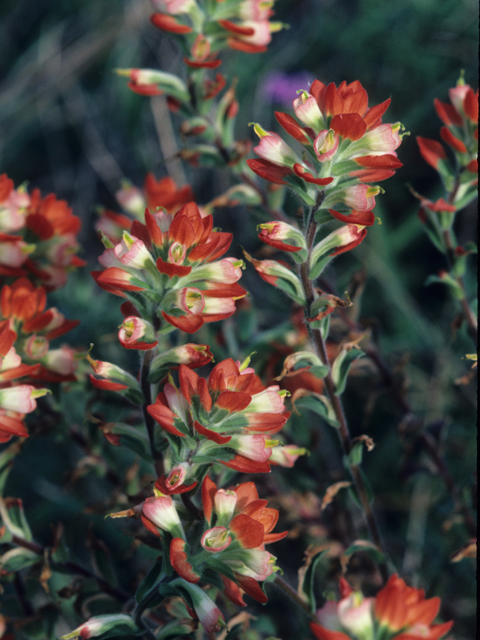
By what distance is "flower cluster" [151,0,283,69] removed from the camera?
3.04 feet

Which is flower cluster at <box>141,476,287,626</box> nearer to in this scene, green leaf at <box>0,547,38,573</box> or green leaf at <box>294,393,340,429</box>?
green leaf at <box>294,393,340,429</box>

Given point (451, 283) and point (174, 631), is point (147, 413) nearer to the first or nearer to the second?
point (174, 631)

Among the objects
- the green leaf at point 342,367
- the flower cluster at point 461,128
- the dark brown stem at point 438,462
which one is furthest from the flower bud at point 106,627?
the flower cluster at point 461,128

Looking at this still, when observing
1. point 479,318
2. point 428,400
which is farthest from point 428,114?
point 479,318

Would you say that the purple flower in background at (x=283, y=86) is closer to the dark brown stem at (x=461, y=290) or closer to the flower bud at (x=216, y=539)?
the dark brown stem at (x=461, y=290)

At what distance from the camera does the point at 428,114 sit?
1.77 m

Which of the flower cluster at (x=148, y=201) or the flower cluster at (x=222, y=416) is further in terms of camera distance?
the flower cluster at (x=148, y=201)

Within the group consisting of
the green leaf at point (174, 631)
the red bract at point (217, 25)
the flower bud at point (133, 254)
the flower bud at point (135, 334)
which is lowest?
the green leaf at point (174, 631)

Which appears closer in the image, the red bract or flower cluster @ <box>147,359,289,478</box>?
flower cluster @ <box>147,359,289,478</box>

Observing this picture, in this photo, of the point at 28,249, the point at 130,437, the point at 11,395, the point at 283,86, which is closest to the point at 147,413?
the point at 130,437

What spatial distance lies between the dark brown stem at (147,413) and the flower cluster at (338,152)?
243mm

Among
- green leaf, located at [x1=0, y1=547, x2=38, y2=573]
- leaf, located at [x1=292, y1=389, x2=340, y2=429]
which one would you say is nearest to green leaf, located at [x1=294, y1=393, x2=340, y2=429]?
leaf, located at [x1=292, y1=389, x2=340, y2=429]

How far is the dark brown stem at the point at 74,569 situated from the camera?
2.71ft

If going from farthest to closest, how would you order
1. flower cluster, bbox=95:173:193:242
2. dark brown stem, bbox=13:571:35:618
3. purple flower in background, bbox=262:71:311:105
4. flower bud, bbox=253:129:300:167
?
purple flower in background, bbox=262:71:311:105, flower cluster, bbox=95:173:193:242, dark brown stem, bbox=13:571:35:618, flower bud, bbox=253:129:300:167
